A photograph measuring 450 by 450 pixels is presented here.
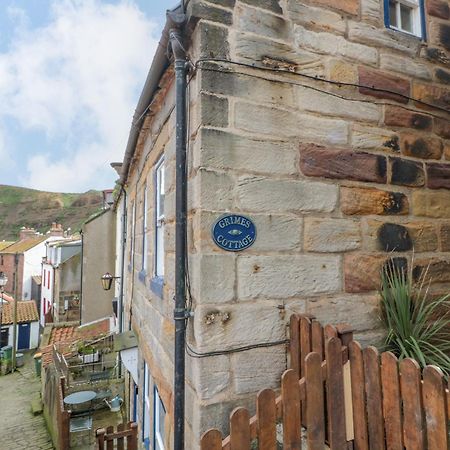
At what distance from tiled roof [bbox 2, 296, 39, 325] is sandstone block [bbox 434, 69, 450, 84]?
27851 mm

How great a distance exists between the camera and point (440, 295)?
2891 mm

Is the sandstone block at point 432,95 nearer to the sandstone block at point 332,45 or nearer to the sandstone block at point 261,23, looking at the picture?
the sandstone block at point 332,45

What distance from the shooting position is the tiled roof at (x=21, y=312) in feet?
77.9

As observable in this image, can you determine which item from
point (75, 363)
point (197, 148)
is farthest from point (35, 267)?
point (197, 148)

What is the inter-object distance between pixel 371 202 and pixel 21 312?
93.4ft

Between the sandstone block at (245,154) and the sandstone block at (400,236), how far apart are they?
33.8 inches

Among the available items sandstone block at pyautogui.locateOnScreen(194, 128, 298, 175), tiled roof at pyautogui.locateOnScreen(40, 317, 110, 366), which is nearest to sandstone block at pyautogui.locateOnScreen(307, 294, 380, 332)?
sandstone block at pyautogui.locateOnScreen(194, 128, 298, 175)

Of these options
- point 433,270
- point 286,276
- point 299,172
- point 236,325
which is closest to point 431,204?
point 433,270

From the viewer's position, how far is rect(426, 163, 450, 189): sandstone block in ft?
9.67

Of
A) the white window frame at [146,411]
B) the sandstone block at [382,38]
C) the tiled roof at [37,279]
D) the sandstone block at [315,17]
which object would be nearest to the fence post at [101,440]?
the white window frame at [146,411]

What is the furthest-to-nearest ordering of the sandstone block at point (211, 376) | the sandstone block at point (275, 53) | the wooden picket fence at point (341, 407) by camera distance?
the sandstone block at point (275, 53) < the sandstone block at point (211, 376) < the wooden picket fence at point (341, 407)

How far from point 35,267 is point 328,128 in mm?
32949

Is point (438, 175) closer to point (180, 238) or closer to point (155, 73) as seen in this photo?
point (180, 238)

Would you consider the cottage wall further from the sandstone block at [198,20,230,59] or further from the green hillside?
the green hillside
